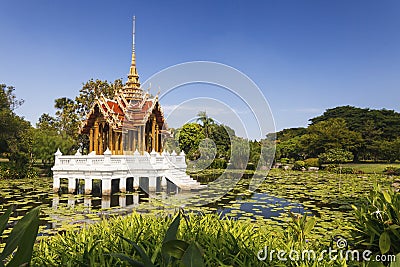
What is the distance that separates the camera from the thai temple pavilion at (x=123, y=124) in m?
10.7

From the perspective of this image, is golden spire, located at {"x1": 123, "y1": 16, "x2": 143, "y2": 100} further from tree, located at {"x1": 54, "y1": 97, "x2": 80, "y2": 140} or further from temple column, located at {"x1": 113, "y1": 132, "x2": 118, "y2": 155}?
tree, located at {"x1": 54, "y1": 97, "x2": 80, "y2": 140}

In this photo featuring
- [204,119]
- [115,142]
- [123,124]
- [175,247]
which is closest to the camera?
[175,247]

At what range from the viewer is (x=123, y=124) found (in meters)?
10.7

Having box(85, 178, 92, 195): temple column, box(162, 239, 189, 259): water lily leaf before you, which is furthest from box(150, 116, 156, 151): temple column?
box(162, 239, 189, 259): water lily leaf

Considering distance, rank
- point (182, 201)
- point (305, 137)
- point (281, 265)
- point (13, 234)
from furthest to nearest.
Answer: point (305, 137), point (182, 201), point (281, 265), point (13, 234)

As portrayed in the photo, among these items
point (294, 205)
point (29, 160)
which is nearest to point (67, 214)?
point (294, 205)

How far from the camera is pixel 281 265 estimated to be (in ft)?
5.26

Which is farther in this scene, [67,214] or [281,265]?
[67,214]

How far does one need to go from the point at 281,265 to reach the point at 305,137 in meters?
26.9

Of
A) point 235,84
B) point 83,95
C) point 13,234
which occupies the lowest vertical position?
point 13,234

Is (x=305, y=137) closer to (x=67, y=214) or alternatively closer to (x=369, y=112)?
(x=369, y=112)

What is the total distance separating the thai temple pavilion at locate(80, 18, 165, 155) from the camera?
10703 mm

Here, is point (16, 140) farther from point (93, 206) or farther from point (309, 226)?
point (309, 226)

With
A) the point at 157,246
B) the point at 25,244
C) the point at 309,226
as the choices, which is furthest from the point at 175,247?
the point at 309,226
